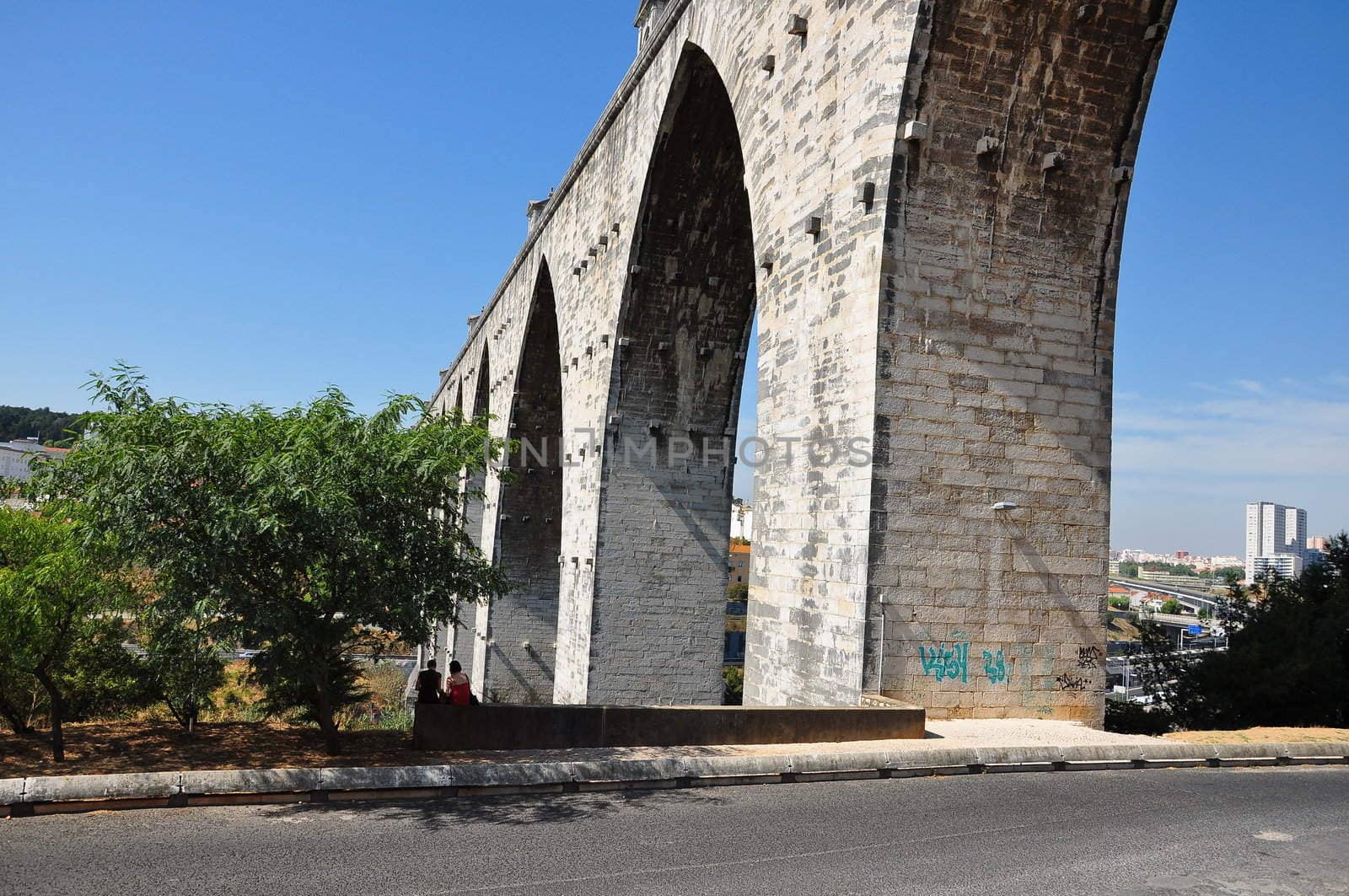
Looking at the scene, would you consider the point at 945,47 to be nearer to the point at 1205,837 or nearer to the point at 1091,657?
the point at 1091,657

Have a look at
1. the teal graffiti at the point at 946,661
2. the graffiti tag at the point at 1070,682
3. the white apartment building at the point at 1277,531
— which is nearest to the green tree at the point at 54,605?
the teal graffiti at the point at 946,661

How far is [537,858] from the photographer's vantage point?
169 inches

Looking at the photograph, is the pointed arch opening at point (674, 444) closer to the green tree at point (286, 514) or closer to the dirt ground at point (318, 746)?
the dirt ground at point (318, 746)

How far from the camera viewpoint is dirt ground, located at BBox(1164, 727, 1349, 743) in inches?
300

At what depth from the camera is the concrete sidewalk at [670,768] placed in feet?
16.3

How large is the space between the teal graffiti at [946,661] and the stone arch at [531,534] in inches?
611

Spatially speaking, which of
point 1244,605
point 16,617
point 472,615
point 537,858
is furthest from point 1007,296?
point 472,615

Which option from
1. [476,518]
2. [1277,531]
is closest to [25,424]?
[476,518]

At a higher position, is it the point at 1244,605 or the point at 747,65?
the point at 747,65

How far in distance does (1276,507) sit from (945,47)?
714ft

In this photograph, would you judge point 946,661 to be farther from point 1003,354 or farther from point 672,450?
point 672,450

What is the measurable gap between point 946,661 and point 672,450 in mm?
8266

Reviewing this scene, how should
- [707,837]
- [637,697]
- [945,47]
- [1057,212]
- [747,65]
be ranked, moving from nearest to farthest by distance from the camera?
[707,837]
[945,47]
[1057,212]
[747,65]
[637,697]

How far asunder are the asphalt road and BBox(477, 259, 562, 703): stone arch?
57.3 ft
